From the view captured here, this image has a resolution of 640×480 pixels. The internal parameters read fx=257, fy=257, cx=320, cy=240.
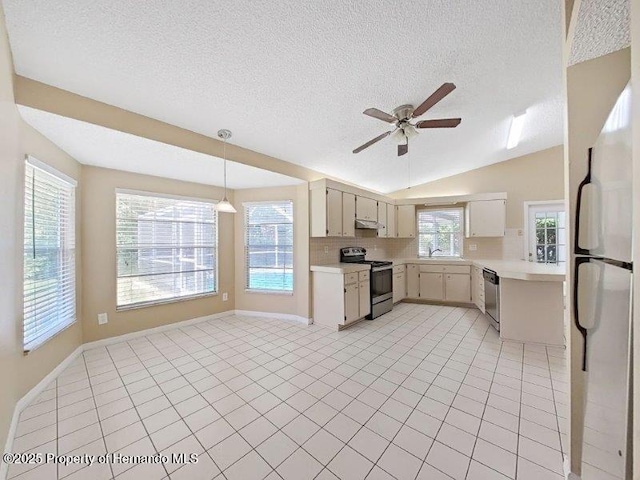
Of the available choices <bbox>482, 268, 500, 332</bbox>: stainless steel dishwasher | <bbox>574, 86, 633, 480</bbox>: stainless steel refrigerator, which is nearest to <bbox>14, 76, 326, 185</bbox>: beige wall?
<bbox>574, 86, 633, 480</bbox>: stainless steel refrigerator

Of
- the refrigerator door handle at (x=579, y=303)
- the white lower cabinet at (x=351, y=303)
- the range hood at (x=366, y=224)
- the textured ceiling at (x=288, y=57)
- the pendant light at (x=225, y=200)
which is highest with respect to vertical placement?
the textured ceiling at (x=288, y=57)

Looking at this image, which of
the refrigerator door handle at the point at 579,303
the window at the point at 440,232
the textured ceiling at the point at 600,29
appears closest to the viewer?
the textured ceiling at the point at 600,29

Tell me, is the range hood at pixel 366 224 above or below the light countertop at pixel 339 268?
above

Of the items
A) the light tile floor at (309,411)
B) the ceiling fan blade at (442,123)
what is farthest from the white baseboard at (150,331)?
the ceiling fan blade at (442,123)

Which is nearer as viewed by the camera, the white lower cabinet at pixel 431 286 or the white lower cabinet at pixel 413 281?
the white lower cabinet at pixel 431 286

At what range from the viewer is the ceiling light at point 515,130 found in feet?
11.0

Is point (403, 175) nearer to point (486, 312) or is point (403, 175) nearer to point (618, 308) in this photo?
point (486, 312)

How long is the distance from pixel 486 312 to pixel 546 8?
374 cm

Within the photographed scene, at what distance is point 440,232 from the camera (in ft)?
18.7

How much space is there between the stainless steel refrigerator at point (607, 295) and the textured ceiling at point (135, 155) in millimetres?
3185

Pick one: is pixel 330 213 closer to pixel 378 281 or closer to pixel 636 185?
pixel 378 281

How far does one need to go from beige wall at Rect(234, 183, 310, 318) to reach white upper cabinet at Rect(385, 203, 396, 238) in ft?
6.89

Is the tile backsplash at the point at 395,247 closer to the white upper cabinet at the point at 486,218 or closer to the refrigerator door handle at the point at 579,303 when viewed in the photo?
the white upper cabinet at the point at 486,218

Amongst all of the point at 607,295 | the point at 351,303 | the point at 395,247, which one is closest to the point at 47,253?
the point at 351,303
